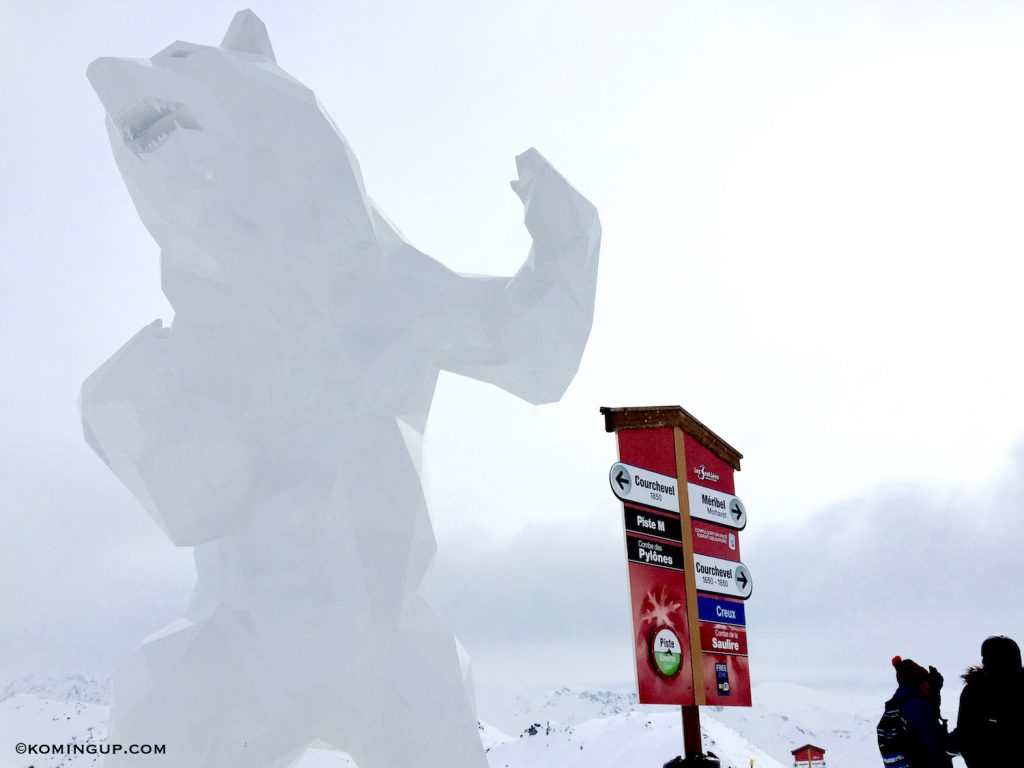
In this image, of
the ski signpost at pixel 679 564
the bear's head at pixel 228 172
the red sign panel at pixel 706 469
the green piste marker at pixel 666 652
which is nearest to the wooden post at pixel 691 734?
the ski signpost at pixel 679 564

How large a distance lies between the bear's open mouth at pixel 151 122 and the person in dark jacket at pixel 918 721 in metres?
4.31

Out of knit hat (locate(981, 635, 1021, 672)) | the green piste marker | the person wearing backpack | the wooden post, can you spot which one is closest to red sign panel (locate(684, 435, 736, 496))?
the green piste marker

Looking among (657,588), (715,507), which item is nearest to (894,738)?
(657,588)

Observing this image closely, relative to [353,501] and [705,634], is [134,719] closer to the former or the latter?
[353,501]

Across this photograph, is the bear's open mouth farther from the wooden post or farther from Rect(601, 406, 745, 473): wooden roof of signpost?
the wooden post

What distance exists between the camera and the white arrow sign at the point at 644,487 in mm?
5750

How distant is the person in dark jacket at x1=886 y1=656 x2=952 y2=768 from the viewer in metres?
4.49

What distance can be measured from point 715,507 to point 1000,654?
279cm

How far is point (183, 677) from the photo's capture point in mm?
3770

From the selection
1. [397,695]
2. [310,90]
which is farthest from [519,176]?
[397,695]

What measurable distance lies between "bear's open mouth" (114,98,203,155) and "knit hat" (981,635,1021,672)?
403 centimetres

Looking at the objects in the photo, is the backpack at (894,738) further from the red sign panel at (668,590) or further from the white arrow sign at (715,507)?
the white arrow sign at (715,507)

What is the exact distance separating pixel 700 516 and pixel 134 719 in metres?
3.87

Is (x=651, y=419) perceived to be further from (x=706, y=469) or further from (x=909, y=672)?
(x=909, y=672)
